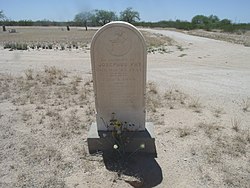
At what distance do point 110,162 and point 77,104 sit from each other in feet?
8.85

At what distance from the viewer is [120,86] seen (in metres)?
3.80

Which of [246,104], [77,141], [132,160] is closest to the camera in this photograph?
[132,160]

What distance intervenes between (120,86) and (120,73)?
0.72 feet

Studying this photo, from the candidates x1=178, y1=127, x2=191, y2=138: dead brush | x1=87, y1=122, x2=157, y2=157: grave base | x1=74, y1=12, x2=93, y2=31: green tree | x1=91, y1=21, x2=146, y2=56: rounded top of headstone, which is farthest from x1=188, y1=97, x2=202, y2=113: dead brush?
x1=74, y1=12, x2=93, y2=31: green tree

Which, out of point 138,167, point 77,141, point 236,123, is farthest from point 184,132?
point 77,141

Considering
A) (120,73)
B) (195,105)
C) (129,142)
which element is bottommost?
(195,105)

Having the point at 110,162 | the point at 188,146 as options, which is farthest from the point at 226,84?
the point at 110,162

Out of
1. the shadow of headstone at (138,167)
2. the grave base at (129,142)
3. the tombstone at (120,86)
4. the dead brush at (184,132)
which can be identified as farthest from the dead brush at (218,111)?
the shadow of headstone at (138,167)

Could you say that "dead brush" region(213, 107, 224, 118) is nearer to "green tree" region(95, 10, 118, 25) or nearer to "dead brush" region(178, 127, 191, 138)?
"dead brush" region(178, 127, 191, 138)

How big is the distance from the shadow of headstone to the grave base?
0.30 ft

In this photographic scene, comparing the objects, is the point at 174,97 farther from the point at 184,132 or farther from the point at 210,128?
the point at 184,132

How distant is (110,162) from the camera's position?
3.56 m

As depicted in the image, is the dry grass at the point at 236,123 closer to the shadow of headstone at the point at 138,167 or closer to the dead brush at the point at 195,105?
the dead brush at the point at 195,105

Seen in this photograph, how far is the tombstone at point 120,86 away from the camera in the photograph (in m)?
3.50
